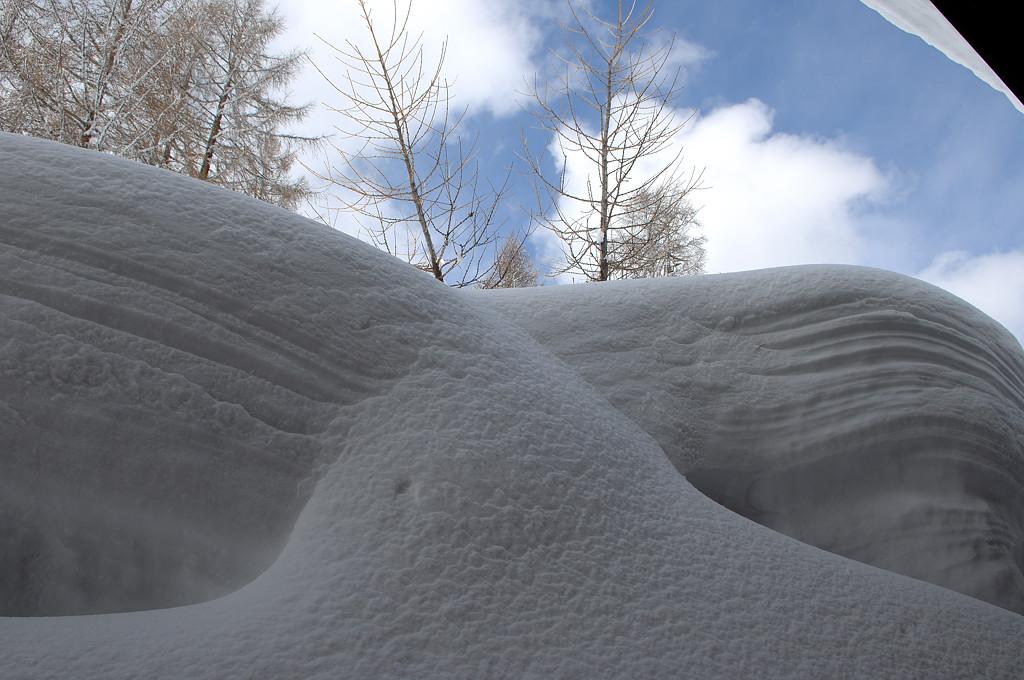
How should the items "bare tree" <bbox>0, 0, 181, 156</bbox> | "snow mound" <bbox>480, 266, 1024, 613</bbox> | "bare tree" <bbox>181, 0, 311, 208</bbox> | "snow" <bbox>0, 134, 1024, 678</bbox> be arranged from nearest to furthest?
"snow" <bbox>0, 134, 1024, 678</bbox>, "snow mound" <bbox>480, 266, 1024, 613</bbox>, "bare tree" <bbox>0, 0, 181, 156</bbox>, "bare tree" <bbox>181, 0, 311, 208</bbox>

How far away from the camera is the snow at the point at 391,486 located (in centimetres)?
89

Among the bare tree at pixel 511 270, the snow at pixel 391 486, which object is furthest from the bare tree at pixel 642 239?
the snow at pixel 391 486

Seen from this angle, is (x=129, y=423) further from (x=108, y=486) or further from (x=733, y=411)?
(x=733, y=411)

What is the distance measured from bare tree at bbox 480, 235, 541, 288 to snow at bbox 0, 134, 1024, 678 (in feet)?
9.55

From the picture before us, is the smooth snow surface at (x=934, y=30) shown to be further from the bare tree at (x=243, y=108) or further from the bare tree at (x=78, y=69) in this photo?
the bare tree at (x=243, y=108)

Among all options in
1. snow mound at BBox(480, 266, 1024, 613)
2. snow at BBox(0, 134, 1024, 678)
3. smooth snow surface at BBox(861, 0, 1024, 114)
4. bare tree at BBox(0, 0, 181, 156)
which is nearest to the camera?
snow at BBox(0, 134, 1024, 678)

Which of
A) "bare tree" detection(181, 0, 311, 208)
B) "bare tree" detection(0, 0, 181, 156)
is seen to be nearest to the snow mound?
"bare tree" detection(0, 0, 181, 156)

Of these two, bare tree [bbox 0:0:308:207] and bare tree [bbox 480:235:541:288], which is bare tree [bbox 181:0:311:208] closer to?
bare tree [bbox 0:0:308:207]

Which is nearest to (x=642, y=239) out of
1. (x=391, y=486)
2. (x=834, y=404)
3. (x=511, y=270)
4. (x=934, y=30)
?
(x=511, y=270)

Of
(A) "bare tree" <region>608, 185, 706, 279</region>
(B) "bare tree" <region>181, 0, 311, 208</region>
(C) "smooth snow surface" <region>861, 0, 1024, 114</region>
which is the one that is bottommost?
(C) "smooth snow surface" <region>861, 0, 1024, 114</region>

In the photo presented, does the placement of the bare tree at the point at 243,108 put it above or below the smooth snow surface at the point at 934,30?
above

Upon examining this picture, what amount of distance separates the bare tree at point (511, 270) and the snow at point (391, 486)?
291cm

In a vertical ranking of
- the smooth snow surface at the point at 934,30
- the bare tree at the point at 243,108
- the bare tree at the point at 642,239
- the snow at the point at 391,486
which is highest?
the bare tree at the point at 243,108

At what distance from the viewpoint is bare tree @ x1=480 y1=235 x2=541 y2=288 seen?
695 cm
